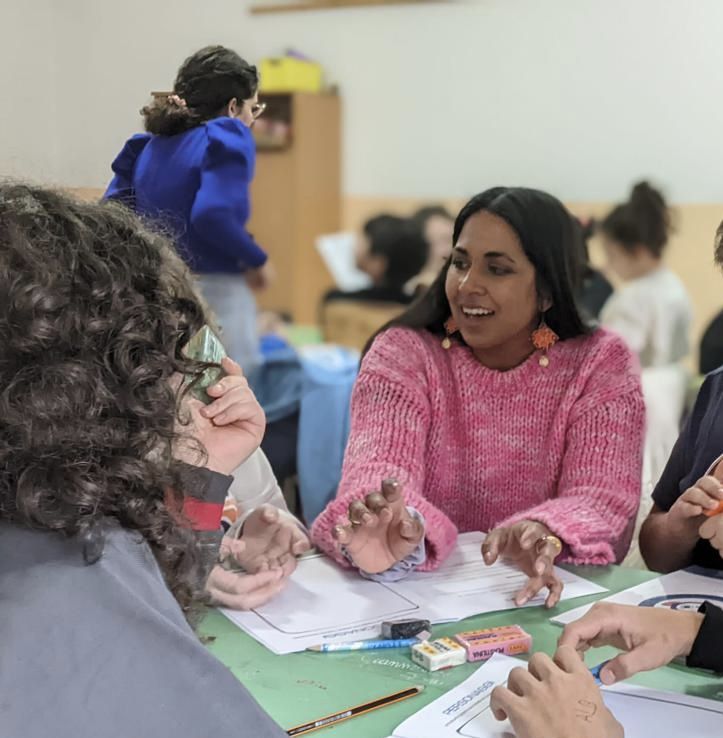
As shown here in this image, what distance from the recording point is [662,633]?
3.11 feet

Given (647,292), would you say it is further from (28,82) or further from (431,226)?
(28,82)

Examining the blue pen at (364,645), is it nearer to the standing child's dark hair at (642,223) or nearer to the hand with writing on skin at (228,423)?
the hand with writing on skin at (228,423)

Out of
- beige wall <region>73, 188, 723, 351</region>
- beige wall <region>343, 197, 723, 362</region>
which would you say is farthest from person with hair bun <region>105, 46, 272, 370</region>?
beige wall <region>343, 197, 723, 362</region>

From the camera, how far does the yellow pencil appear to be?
859 millimetres

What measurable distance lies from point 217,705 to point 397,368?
2.92ft

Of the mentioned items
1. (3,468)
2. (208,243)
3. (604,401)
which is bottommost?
(604,401)

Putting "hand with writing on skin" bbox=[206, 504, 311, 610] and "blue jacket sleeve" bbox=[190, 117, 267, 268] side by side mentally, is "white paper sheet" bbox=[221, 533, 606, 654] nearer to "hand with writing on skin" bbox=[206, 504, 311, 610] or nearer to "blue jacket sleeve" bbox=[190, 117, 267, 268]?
"hand with writing on skin" bbox=[206, 504, 311, 610]

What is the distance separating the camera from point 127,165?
1.14 metres

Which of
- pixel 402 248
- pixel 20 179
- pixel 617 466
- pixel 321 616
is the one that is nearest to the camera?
pixel 20 179

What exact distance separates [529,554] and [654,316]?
7.25 feet

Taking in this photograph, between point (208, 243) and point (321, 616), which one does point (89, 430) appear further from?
point (208, 243)

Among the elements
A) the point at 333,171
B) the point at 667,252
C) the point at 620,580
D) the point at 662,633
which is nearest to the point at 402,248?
the point at 333,171

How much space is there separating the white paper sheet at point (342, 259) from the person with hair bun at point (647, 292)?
56.7 inches

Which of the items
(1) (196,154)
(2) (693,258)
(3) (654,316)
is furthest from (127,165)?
(3) (654,316)
